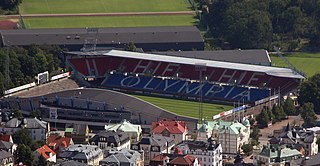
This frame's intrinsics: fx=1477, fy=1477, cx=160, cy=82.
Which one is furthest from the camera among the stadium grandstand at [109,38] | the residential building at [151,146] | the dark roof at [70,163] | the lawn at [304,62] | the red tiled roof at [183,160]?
the stadium grandstand at [109,38]

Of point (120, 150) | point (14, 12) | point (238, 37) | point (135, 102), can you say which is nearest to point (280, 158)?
point (120, 150)

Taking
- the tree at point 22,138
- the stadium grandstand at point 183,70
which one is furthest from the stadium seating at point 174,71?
the tree at point 22,138

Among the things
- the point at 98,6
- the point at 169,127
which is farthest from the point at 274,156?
the point at 98,6

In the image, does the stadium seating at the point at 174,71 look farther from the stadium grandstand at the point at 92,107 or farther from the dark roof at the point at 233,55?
the stadium grandstand at the point at 92,107

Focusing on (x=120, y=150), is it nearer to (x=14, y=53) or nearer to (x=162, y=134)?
(x=162, y=134)

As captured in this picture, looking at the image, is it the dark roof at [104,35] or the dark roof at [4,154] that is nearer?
the dark roof at [4,154]

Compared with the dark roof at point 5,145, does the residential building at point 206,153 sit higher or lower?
lower

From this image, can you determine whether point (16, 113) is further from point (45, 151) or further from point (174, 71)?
point (174, 71)

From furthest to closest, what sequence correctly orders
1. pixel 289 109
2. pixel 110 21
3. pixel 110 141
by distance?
pixel 110 21
pixel 289 109
pixel 110 141
